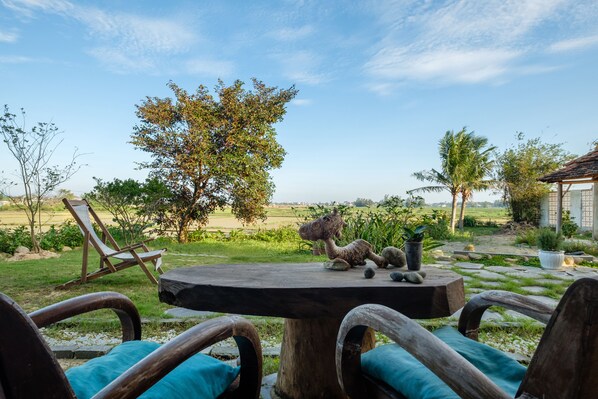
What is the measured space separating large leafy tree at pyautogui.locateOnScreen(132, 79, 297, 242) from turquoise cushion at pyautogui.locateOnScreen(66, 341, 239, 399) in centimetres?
975

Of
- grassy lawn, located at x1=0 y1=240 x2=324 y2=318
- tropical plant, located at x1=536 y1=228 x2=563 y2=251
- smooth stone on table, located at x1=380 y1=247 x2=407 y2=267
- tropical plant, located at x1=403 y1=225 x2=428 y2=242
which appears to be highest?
tropical plant, located at x1=403 y1=225 x2=428 y2=242

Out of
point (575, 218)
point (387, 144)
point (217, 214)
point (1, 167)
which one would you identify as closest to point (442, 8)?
point (387, 144)

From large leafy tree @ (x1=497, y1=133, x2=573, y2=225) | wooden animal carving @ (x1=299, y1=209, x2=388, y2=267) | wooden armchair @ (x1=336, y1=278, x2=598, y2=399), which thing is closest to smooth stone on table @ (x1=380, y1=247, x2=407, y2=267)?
wooden animal carving @ (x1=299, y1=209, x2=388, y2=267)

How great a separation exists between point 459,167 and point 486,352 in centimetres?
1831

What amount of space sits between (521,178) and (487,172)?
6.36 ft

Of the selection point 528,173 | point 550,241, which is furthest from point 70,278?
point 528,173

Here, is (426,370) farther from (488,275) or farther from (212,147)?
(212,147)

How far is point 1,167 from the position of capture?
7.90 meters

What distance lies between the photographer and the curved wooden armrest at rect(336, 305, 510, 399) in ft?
2.78

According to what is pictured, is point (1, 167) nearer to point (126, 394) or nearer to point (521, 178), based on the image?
point (126, 394)

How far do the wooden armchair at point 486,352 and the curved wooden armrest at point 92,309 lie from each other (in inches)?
37.0

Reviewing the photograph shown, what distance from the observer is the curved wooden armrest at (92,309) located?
122cm

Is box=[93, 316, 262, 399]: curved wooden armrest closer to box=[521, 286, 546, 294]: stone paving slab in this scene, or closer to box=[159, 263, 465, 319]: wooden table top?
box=[159, 263, 465, 319]: wooden table top

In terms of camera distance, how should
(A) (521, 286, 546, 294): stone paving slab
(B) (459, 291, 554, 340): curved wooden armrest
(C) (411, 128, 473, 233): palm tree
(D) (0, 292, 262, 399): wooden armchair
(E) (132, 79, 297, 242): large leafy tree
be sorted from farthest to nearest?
(C) (411, 128, 473, 233): palm tree → (E) (132, 79, 297, 242): large leafy tree → (A) (521, 286, 546, 294): stone paving slab → (B) (459, 291, 554, 340): curved wooden armrest → (D) (0, 292, 262, 399): wooden armchair
